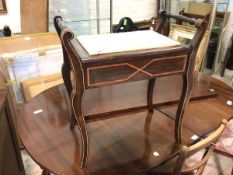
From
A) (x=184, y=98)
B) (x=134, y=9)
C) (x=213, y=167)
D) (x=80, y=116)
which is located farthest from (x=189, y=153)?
(x=134, y=9)

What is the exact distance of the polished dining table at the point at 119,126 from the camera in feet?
3.12

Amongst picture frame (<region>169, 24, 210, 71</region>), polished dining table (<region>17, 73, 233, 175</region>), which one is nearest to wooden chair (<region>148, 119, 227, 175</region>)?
polished dining table (<region>17, 73, 233, 175</region>)

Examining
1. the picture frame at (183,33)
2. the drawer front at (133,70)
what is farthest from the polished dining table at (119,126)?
the picture frame at (183,33)

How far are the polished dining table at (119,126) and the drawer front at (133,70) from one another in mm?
343

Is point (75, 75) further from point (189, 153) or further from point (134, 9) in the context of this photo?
point (134, 9)

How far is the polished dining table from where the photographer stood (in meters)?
0.95

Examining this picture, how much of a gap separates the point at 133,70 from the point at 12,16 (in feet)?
7.24

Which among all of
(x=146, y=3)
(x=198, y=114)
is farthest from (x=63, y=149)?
(x=146, y=3)

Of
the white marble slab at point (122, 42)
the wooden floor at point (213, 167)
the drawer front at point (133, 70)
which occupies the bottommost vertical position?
the wooden floor at point (213, 167)

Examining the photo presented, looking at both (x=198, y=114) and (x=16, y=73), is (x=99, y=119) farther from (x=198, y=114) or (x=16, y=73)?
(x=16, y=73)

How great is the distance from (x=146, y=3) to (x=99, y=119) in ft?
8.45

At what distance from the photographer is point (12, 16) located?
255 cm

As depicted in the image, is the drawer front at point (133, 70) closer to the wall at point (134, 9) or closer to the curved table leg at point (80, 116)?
the curved table leg at point (80, 116)

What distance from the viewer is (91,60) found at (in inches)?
29.9
